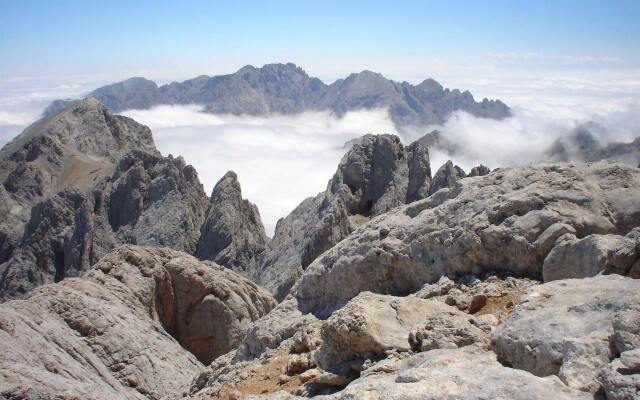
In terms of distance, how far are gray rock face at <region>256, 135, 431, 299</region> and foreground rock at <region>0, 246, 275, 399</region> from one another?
28.9 meters

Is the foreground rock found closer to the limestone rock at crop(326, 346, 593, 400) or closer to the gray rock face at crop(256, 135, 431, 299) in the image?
the limestone rock at crop(326, 346, 593, 400)

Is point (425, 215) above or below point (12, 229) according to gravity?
above

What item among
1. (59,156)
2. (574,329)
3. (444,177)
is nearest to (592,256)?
(574,329)

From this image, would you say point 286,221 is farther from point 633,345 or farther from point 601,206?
point 633,345

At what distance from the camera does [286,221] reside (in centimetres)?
8031

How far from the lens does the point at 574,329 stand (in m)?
9.26

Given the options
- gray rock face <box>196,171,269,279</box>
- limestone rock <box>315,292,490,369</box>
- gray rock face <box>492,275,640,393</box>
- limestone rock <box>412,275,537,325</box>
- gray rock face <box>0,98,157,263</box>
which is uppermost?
gray rock face <box>492,275,640,393</box>

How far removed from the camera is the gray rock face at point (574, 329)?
8.32 metres

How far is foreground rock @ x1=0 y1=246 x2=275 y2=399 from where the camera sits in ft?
56.2

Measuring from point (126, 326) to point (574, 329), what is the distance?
19.4m

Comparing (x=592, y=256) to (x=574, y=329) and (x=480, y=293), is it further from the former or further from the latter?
(x=574, y=329)

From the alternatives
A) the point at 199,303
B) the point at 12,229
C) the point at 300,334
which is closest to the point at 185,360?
the point at 199,303

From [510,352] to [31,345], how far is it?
14.5 metres

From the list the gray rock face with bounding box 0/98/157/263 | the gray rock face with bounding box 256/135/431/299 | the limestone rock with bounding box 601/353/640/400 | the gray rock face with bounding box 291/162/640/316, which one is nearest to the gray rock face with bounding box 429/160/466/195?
the gray rock face with bounding box 256/135/431/299
